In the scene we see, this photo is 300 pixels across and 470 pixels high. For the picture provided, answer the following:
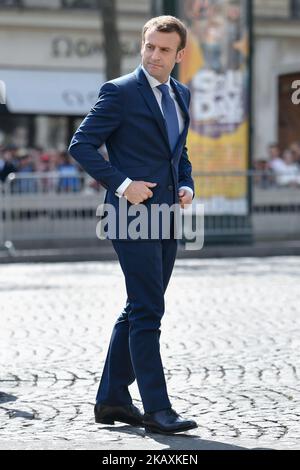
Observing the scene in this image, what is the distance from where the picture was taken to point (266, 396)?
588cm

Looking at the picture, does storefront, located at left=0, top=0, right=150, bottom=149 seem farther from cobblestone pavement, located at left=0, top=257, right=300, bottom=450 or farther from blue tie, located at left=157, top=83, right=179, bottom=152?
blue tie, located at left=157, top=83, right=179, bottom=152

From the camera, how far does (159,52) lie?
496 centimetres

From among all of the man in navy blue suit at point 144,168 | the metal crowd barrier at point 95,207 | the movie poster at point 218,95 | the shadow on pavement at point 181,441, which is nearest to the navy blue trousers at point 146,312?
the man in navy blue suit at point 144,168

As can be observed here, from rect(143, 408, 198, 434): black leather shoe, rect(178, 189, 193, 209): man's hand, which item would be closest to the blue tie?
rect(178, 189, 193, 209): man's hand

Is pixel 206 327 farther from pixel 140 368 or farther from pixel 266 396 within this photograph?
pixel 140 368

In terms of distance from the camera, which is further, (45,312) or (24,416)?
(45,312)

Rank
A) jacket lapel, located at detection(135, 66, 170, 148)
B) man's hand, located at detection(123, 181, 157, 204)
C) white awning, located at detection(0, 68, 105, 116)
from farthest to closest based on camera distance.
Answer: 1. white awning, located at detection(0, 68, 105, 116)
2. jacket lapel, located at detection(135, 66, 170, 148)
3. man's hand, located at detection(123, 181, 157, 204)

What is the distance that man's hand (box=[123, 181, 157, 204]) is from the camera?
4887 millimetres

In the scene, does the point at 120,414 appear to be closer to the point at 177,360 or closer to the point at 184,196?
the point at 184,196

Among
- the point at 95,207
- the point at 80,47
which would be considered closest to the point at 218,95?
the point at 95,207

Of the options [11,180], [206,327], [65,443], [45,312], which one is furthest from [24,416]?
[11,180]

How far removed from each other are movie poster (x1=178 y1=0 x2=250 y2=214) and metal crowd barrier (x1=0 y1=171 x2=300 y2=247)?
0.02 meters

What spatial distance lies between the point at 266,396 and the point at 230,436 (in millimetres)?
962

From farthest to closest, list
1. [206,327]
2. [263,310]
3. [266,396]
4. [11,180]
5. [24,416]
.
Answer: [11,180]
[263,310]
[206,327]
[266,396]
[24,416]
